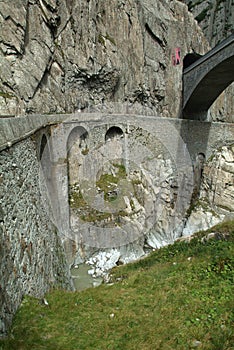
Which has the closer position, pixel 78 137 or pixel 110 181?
pixel 78 137

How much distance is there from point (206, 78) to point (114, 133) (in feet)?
30.7

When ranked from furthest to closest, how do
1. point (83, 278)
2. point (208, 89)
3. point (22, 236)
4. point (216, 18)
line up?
point (216, 18) < point (208, 89) < point (83, 278) < point (22, 236)

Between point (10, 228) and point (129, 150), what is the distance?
16021 mm

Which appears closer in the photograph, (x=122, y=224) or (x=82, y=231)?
(x=82, y=231)

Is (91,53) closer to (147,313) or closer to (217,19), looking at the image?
(147,313)

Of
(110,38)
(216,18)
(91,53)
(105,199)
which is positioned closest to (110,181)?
(105,199)

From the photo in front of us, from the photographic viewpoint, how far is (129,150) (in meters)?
20.4

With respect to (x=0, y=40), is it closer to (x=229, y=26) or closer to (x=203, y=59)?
(x=203, y=59)

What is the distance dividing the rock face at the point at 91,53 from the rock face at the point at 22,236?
26.3 ft

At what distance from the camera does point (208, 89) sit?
76.7 ft

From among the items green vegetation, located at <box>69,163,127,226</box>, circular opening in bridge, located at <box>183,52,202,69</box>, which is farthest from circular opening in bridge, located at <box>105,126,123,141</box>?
circular opening in bridge, located at <box>183,52,202,69</box>

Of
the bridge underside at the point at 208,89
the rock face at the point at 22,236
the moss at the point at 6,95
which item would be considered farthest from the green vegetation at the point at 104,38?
the rock face at the point at 22,236

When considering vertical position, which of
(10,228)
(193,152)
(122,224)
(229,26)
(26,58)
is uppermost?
(229,26)

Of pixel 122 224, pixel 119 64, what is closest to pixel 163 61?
pixel 119 64
